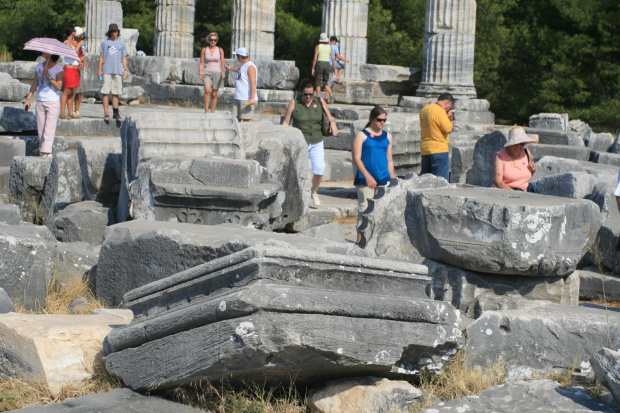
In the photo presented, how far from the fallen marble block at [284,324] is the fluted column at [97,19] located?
745 inches

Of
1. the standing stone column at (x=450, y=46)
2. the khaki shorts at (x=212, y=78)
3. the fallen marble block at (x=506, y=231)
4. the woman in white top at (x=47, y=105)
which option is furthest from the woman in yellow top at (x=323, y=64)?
the fallen marble block at (x=506, y=231)

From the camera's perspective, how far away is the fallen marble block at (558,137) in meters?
14.7

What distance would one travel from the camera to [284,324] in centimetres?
431

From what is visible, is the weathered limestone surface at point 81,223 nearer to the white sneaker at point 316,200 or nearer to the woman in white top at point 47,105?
the white sneaker at point 316,200

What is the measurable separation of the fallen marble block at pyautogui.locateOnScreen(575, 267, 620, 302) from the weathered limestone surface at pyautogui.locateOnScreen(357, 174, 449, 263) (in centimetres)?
126

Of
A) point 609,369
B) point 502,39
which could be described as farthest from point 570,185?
point 502,39

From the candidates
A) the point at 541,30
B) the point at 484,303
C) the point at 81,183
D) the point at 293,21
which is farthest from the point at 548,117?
the point at 293,21

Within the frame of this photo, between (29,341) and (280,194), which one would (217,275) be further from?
(280,194)

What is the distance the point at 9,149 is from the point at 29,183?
1712mm

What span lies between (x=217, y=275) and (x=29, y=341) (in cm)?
103

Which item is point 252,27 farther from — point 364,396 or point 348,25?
point 364,396

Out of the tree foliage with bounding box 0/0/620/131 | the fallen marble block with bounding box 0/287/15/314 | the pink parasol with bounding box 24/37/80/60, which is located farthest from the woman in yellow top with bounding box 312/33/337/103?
the fallen marble block with bounding box 0/287/15/314

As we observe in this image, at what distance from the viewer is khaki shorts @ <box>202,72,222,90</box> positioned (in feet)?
49.5

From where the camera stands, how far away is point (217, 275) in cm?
473
